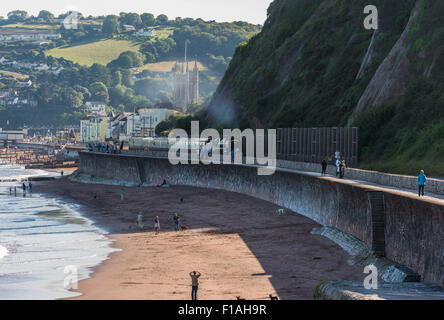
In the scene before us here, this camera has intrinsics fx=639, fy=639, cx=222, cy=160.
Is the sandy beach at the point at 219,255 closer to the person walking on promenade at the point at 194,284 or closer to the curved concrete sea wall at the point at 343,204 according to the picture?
the person walking on promenade at the point at 194,284

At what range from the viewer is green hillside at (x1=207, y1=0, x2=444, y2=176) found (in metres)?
45.6

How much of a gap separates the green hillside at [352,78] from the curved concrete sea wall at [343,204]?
20.2 feet

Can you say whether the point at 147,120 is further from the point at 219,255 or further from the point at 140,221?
the point at 219,255

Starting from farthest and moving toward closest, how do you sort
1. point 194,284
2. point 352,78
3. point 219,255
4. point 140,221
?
point 352,78
point 140,221
point 219,255
point 194,284

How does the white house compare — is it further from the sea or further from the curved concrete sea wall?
the sea

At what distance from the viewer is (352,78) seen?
6412 centimetres

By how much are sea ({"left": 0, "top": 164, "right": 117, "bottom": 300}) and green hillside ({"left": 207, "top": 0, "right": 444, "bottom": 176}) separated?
20.0 meters

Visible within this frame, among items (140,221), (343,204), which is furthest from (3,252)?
(343,204)

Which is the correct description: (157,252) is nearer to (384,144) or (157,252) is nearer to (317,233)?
(317,233)

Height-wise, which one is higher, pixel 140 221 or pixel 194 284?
pixel 194 284

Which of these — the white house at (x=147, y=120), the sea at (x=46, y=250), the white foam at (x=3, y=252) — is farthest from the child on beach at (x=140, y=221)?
the white house at (x=147, y=120)

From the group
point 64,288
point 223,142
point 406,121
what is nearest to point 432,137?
point 406,121

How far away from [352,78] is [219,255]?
36.8 metres
